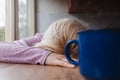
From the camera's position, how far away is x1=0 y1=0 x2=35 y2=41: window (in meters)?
1.35

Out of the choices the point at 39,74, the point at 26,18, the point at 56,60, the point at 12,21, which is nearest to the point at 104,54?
the point at 39,74

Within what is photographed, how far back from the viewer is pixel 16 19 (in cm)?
137

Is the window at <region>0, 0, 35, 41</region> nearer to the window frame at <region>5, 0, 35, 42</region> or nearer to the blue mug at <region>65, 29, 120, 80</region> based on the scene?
the window frame at <region>5, 0, 35, 42</region>

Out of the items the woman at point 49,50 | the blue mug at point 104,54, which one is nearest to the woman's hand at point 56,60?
the woman at point 49,50

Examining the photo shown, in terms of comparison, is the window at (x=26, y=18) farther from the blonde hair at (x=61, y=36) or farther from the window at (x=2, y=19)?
the blonde hair at (x=61, y=36)

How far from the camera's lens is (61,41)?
31.7 inches

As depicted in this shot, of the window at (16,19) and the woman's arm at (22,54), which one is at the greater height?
the window at (16,19)

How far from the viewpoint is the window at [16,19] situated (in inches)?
53.1

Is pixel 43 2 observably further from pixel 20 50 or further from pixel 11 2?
pixel 20 50

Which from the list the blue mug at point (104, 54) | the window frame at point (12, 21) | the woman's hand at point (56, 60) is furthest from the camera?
the window frame at point (12, 21)

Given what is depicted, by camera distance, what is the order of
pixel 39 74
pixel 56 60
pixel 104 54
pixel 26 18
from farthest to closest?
pixel 26 18
pixel 56 60
pixel 39 74
pixel 104 54

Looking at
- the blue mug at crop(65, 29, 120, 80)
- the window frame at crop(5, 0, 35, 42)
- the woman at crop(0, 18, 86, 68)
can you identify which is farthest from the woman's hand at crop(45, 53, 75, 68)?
the window frame at crop(5, 0, 35, 42)

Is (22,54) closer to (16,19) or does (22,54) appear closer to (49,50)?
(49,50)

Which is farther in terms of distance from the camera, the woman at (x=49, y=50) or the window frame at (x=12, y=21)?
the window frame at (x=12, y=21)
